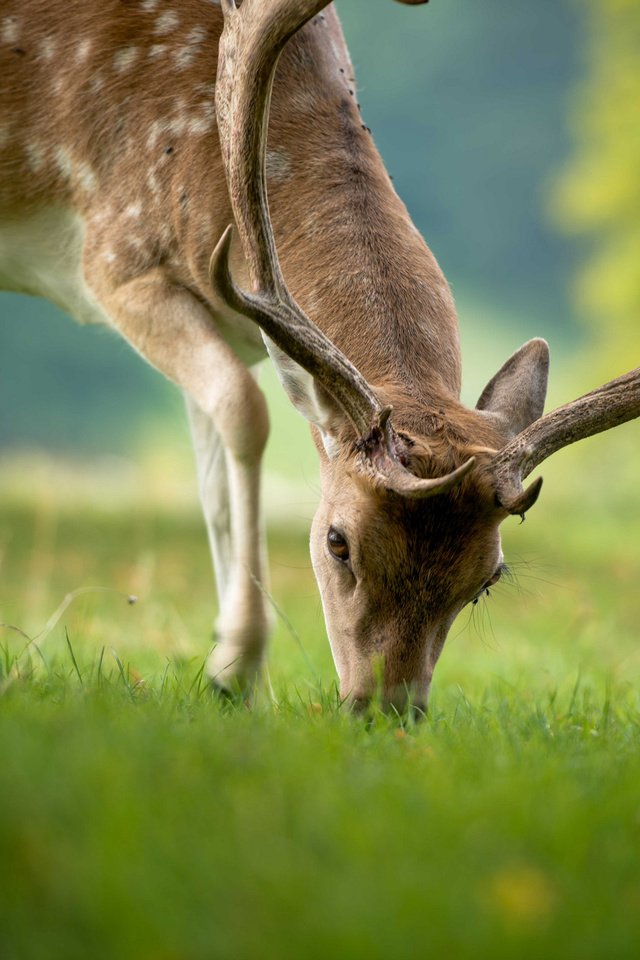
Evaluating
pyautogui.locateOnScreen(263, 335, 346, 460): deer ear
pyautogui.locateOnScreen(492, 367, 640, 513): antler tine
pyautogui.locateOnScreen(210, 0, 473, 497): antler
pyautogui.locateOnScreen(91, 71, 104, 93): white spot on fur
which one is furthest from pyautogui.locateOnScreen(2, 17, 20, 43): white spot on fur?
pyautogui.locateOnScreen(492, 367, 640, 513): antler tine

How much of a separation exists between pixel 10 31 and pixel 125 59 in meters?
0.58

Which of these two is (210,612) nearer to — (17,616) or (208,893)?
(17,616)

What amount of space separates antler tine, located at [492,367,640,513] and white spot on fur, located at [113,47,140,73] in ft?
8.06

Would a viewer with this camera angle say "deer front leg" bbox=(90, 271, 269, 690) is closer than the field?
No

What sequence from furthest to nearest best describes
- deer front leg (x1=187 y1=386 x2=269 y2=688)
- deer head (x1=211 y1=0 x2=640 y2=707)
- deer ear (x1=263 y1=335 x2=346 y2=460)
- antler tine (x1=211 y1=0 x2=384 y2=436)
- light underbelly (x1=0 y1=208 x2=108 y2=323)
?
light underbelly (x1=0 y1=208 x2=108 y2=323) < deer front leg (x1=187 y1=386 x2=269 y2=688) < deer ear (x1=263 y1=335 x2=346 y2=460) < antler tine (x1=211 y1=0 x2=384 y2=436) < deer head (x1=211 y1=0 x2=640 y2=707)

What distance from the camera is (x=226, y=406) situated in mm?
4707

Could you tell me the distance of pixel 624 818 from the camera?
251 cm

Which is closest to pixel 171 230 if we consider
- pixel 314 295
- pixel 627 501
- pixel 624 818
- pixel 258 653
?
pixel 314 295

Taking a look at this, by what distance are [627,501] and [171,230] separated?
14.5 meters

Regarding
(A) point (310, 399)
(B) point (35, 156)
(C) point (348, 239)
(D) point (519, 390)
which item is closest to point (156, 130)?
(B) point (35, 156)

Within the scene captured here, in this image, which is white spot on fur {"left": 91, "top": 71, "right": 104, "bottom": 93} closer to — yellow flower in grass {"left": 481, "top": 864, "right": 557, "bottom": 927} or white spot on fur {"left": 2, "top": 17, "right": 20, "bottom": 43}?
white spot on fur {"left": 2, "top": 17, "right": 20, "bottom": 43}

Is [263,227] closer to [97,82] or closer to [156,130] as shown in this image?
[156,130]

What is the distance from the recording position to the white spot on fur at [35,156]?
5246 millimetres

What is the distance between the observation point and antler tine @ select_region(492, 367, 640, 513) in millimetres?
3750
